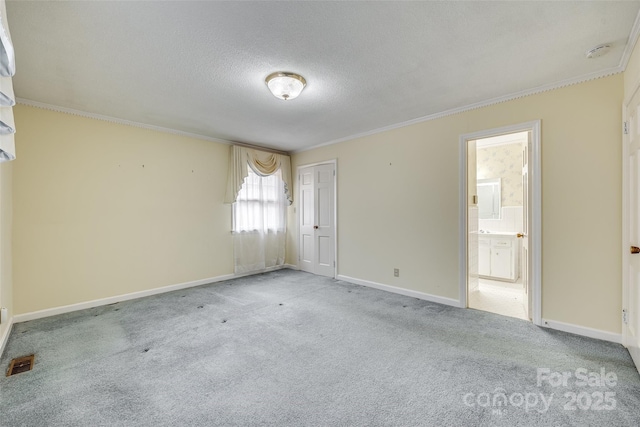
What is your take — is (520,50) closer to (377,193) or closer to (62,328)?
(377,193)

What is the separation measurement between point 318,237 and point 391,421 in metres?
3.79

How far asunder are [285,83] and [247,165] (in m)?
2.73

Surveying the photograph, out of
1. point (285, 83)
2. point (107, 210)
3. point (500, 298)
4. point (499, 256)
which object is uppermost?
point (285, 83)

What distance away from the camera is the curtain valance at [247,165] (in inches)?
193

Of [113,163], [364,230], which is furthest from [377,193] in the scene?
[113,163]

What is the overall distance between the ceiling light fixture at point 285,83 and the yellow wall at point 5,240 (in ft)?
8.28

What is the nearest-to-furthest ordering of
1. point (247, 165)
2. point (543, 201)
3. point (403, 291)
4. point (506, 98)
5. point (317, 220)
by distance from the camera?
point (543, 201)
point (506, 98)
point (403, 291)
point (247, 165)
point (317, 220)

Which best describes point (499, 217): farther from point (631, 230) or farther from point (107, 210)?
point (107, 210)

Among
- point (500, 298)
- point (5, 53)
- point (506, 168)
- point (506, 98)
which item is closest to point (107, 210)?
point (5, 53)

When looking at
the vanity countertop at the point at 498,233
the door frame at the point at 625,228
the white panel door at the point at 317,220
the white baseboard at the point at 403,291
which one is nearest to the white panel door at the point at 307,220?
the white panel door at the point at 317,220

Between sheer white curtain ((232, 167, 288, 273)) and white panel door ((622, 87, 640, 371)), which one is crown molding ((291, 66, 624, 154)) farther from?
sheer white curtain ((232, 167, 288, 273))

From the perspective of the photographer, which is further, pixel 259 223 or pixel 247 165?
pixel 259 223

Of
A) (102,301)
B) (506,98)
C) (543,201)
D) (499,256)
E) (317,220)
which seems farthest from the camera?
(317,220)

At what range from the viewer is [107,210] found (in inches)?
146
